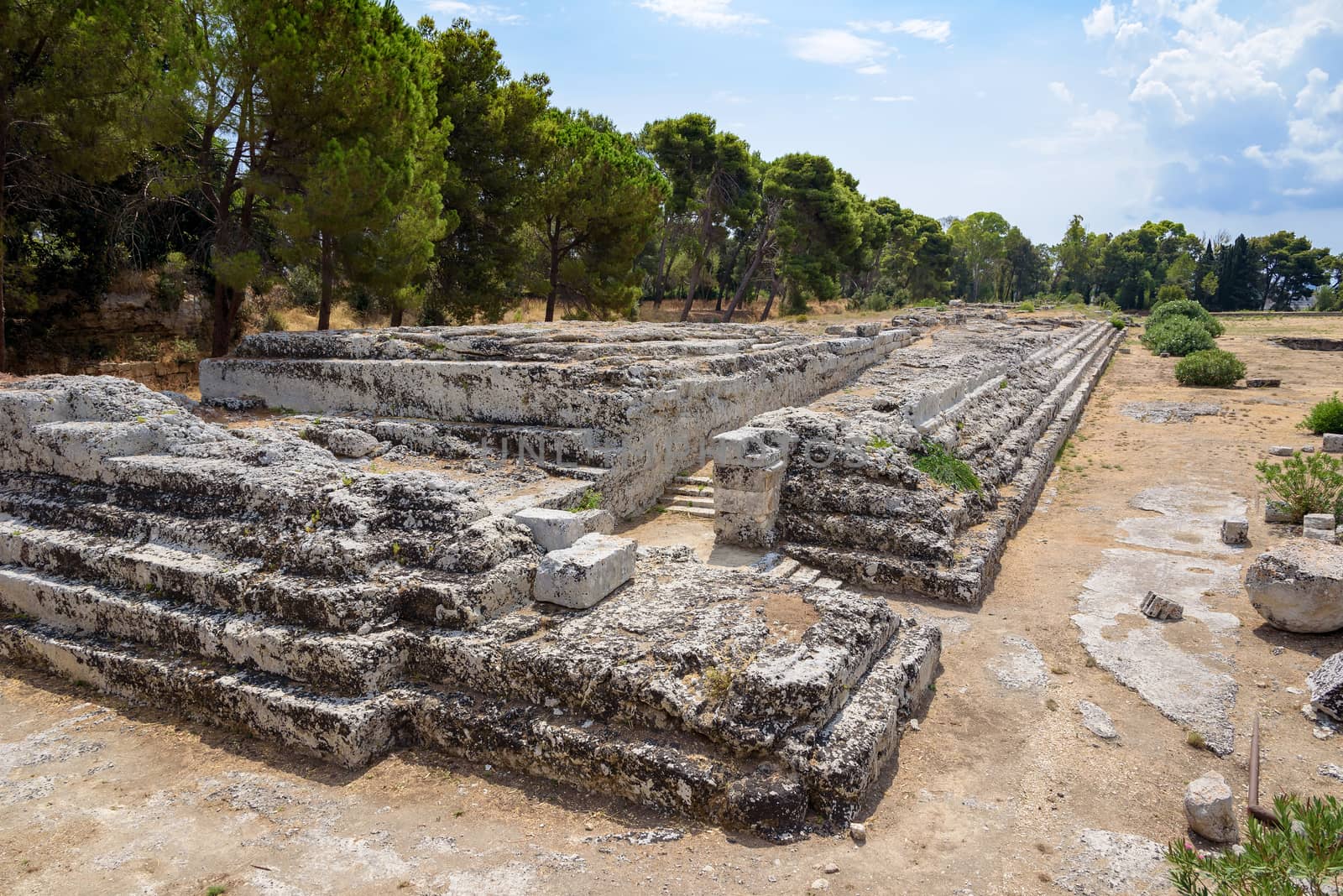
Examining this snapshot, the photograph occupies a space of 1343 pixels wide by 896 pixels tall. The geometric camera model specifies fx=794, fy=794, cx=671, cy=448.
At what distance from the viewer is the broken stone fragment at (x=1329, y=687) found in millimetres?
4363

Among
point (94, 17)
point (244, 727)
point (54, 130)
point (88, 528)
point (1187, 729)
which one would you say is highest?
point (94, 17)

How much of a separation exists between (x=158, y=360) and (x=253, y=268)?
431 centimetres

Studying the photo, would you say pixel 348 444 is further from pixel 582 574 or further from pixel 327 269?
pixel 327 269

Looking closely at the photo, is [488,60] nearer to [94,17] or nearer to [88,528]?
[94,17]

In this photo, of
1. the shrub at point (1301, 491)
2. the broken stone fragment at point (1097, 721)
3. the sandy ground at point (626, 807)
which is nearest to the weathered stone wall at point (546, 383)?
the sandy ground at point (626, 807)

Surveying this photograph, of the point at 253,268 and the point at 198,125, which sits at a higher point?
the point at 198,125

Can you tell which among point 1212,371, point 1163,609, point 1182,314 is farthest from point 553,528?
point 1182,314

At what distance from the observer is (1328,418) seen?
12695 millimetres

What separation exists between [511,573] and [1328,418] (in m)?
14.1

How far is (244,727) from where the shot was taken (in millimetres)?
4219

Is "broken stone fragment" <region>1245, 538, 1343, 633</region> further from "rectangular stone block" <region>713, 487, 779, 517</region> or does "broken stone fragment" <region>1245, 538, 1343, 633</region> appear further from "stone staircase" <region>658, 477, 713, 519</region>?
"stone staircase" <region>658, 477, 713, 519</region>

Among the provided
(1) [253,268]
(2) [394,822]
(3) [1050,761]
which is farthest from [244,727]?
(1) [253,268]

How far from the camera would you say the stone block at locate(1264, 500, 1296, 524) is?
25.8 feet

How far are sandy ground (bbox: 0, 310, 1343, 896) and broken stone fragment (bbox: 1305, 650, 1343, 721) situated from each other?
0.44ft
